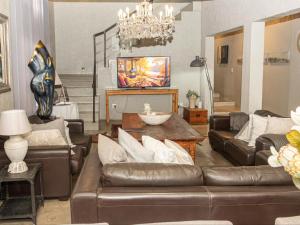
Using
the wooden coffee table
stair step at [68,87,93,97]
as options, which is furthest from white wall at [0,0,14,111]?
stair step at [68,87,93,97]

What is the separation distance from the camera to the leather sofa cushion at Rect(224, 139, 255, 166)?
4.09 meters

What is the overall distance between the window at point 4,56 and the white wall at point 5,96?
0.08 meters

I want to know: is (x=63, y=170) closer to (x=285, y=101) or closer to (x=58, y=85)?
(x=58, y=85)

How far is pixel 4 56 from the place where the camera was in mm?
4309

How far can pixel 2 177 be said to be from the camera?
312 centimetres

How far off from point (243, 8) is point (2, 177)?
15.1 feet

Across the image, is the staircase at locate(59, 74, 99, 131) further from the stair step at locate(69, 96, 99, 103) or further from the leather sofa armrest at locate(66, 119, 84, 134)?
the leather sofa armrest at locate(66, 119, 84, 134)

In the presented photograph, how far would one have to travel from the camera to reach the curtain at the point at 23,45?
4582mm

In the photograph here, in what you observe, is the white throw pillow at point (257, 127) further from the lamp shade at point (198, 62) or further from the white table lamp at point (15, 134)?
the lamp shade at point (198, 62)

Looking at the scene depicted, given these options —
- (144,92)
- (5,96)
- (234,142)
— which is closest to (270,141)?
(234,142)

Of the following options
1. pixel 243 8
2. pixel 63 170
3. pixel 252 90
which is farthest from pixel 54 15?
pixel 63 170

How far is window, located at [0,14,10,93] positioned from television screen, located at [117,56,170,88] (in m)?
3.99

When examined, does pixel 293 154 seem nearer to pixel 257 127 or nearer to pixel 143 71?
pixel 257 127

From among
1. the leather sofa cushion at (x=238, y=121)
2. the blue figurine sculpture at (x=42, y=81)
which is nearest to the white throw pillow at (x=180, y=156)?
the leather sofa cushion at (x=238, y=121)
